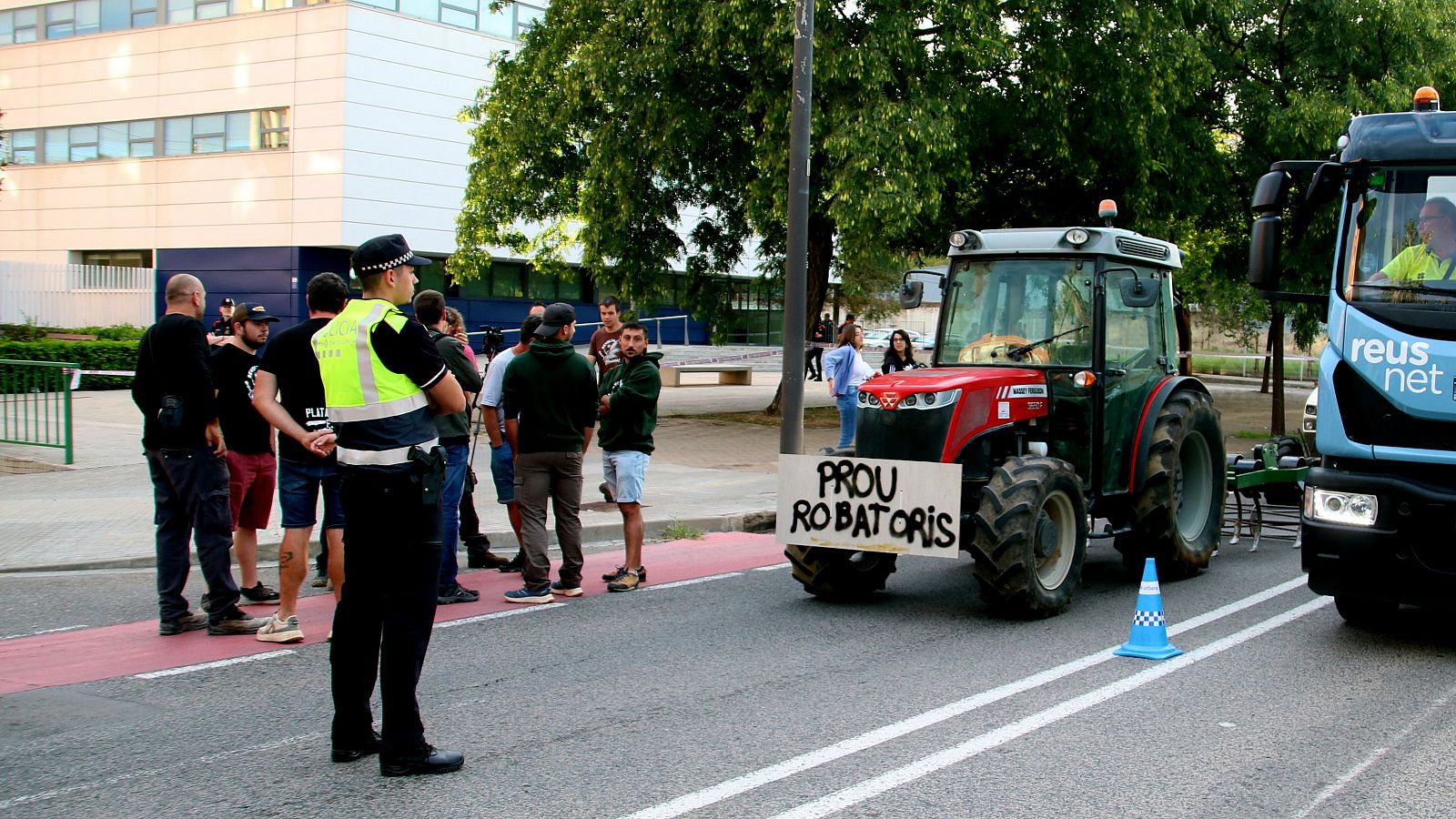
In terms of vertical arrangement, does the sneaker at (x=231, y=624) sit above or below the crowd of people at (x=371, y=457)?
below

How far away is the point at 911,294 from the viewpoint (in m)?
9.56

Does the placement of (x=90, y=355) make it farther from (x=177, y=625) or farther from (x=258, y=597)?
(x=177, y=625)

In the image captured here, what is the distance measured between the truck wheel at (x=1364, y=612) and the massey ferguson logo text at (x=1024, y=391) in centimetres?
225

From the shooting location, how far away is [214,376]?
27.3 feet

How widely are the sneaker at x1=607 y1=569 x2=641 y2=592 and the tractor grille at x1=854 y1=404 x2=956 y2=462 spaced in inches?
78.3

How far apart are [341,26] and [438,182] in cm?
565

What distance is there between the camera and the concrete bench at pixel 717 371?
32875 mm

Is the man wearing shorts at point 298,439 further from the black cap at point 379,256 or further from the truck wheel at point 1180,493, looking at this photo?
the truck wheel at point 1180,493

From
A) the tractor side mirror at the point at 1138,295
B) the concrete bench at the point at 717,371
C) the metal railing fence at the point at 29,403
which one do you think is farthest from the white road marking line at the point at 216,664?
the concrete bench at the point at 717,371

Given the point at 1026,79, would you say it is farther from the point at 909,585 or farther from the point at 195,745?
the point at 195,745

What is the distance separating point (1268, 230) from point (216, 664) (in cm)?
642

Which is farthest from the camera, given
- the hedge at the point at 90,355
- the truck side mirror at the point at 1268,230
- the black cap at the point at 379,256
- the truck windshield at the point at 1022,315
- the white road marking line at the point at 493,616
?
the hedge at the point at 90,355

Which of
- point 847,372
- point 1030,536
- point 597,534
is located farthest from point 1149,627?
point 847,372

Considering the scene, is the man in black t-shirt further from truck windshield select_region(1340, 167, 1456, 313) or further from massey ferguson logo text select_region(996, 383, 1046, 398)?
truck windshield select_region(1340, 167, 1456, 313)
